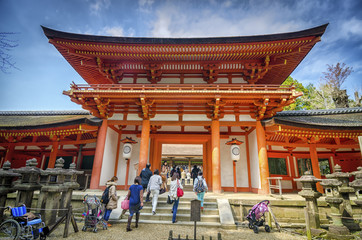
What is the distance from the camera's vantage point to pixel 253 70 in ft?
36.2

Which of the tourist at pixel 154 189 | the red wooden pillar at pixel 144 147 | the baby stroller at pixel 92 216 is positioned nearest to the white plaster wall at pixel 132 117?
the red wooden pillar at pixel 144 147

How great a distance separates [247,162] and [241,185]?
1.53 meters

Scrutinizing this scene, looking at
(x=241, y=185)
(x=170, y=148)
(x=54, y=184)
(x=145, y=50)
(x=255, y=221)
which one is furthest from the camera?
(x=170, y=148)

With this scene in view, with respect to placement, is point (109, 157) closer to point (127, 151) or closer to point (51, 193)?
point (127, 151)

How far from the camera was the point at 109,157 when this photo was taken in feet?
37.8

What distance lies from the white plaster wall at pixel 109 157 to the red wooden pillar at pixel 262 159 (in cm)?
892

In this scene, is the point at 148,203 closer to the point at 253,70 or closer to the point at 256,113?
the point at 256,113

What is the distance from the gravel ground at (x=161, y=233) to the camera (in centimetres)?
548

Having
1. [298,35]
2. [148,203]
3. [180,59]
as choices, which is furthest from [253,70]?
[148,203]

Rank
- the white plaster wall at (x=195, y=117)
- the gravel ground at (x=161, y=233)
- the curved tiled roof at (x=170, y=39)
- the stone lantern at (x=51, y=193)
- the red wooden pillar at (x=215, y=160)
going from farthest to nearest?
the white plaster wall at (x=195, y=117) → the red wooden pillar at (x=215, y=160) → the curved tiled roof at (x=170, y=39) → the stone lantern at (x=51, y=193) → the gravel ground at (x=161, y=233)

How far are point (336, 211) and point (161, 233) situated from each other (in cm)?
622

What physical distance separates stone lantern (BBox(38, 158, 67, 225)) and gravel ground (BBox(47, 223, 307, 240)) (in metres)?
0.59

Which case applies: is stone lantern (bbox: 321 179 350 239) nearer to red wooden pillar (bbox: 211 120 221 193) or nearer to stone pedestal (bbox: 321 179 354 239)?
stone pedestal (bbox: 321 179 354 239)

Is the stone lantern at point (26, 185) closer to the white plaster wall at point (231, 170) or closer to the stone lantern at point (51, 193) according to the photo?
the stone lantern at point (51, 193)
